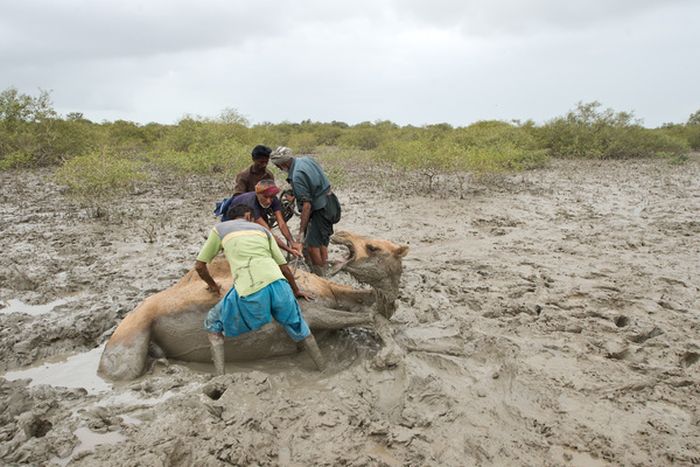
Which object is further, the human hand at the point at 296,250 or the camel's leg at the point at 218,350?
the human hand at the point at 296,250

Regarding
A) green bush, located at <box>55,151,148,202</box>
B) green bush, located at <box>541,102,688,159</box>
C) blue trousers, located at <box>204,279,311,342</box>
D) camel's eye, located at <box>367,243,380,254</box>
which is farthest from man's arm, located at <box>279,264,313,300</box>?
green bush, located at <box>541,102,688,159</box>

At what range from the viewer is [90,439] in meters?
2.95

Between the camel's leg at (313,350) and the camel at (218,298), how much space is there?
0.25 meters

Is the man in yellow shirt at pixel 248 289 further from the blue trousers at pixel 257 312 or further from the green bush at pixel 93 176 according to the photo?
the green bush at pixel 93 176

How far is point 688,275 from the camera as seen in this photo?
5.89 m

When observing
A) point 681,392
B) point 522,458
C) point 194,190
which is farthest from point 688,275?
point 194,190

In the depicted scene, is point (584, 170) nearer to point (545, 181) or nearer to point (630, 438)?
point (545, 181)

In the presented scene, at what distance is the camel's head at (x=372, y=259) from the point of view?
13.4ft

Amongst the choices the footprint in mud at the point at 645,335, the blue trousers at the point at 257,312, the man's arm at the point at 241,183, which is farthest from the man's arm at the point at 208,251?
the footprint in mud at the point at 645,335

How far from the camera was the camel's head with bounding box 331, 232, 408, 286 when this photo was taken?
13.4ft

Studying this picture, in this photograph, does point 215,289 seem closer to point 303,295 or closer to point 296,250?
point 303,295

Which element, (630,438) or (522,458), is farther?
(630,438)

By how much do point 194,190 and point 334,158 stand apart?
726cm

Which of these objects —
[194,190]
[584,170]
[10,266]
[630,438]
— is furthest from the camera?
[584,170]
